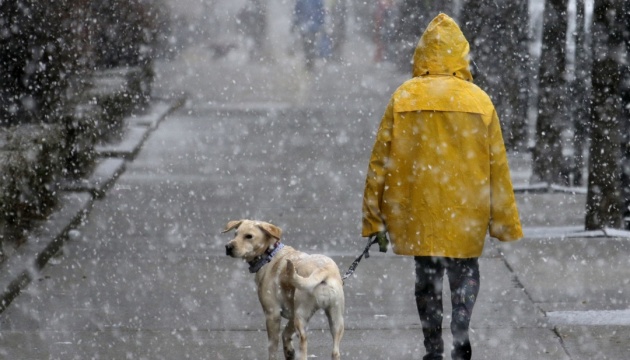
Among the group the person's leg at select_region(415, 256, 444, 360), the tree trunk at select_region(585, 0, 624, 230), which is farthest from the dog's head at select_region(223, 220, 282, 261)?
the tree trunk at select_region(585, 0, 624, 230)

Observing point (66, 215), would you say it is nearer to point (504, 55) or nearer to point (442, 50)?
point (442, 50)

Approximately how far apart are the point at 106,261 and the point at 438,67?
425cm

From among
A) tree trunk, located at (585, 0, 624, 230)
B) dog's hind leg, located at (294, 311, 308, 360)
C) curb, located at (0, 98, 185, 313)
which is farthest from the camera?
tree trunk, located at (585, 0, 624, 230)

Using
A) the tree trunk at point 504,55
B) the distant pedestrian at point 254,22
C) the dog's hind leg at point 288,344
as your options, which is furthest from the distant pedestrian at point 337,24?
the dog's hind leg at point 288,344

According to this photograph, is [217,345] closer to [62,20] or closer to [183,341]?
[183,341]

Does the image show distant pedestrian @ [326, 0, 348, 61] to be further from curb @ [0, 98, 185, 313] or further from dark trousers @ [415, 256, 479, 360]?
dark trousers @ [415, 256, 479, 360]

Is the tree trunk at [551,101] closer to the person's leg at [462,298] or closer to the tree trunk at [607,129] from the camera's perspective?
the tree trunk at [607,129]

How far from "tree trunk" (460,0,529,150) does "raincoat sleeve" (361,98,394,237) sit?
7563 mm

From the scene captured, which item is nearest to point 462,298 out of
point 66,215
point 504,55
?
point 66,215

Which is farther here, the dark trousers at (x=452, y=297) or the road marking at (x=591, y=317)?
the road marking at (x=591, y=317)

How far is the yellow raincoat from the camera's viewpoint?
5852 millimetres

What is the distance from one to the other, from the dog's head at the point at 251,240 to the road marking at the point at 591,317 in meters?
2.21

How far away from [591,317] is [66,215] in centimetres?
506

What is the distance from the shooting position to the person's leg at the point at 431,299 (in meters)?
6.05
